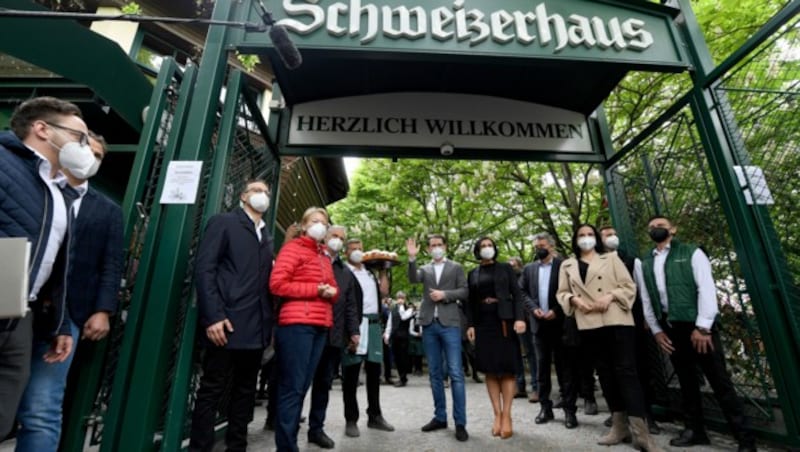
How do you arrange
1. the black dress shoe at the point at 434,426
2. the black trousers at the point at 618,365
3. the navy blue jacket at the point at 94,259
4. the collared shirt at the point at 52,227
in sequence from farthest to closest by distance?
the black dress shoe at the point at 434,426 < the black trousers at the point at 618,365 < the navy blue jacket at the point at 94,259 < the collared shirt at the point at 52,227

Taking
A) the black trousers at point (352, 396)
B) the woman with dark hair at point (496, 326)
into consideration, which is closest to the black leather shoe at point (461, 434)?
the woman with dark hair at point (496, 326)

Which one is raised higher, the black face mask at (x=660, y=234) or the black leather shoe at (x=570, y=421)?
the black face mask at (x=660, y=234)

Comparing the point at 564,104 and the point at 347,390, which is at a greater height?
the point at 564,104

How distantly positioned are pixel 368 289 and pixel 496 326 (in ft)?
5.69

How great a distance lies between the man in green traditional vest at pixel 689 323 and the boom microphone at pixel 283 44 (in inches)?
162

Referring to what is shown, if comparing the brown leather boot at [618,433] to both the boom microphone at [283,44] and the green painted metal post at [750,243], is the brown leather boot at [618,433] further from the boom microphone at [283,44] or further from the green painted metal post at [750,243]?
the boom microphone at [283,44]

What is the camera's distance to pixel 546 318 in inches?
203

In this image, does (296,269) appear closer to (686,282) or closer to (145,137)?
(145,137)

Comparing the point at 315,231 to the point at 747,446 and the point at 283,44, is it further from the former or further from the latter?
the point at 747,446

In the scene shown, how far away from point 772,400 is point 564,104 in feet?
13.2

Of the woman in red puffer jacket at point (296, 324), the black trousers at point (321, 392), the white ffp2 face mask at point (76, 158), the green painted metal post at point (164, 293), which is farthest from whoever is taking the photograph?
the black trousers at point (321, 392)

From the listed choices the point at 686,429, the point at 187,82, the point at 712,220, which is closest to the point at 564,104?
the point at 712,220

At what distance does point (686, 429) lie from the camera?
12.8ft

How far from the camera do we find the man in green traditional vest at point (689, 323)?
3629 millimetres
